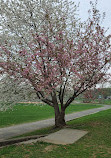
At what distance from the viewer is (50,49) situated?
8852mm

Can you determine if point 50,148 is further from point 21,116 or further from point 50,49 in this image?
point 21,116

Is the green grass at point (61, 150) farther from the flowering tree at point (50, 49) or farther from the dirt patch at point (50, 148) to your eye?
the flowering tree at point (50, 49)

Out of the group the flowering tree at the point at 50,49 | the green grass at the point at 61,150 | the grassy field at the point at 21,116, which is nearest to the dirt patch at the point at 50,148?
the green grass at the point at 61,150

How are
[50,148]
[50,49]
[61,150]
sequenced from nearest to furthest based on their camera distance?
[61,150] → [50,148] → [50,49]

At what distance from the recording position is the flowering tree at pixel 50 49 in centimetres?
846

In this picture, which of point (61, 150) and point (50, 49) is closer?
point (61, 150)

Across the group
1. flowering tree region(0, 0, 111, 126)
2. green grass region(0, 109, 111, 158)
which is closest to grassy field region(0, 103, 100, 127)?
flowering tree region(0, 0, 111, 126)

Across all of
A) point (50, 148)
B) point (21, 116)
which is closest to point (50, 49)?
point (50, 148)

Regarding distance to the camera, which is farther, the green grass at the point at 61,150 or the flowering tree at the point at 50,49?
the flowering tree at the point at 50,49

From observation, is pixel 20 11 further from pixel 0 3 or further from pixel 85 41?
pixel 85 41

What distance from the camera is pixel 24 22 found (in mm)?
10078

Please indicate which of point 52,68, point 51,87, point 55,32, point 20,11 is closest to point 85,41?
point 55,32

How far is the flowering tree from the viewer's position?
27.8 feet

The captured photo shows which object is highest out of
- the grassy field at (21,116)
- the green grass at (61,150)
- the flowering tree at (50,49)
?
the flowering tree at (50,49)
